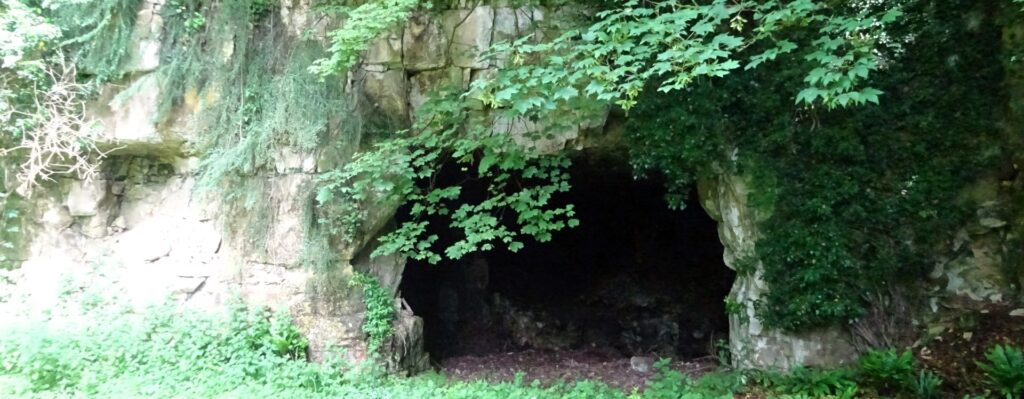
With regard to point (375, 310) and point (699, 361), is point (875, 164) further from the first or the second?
point (375, 310)

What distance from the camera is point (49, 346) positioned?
5.54 m

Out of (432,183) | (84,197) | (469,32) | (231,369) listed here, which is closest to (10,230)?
(84,197)

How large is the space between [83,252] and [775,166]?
7357mm

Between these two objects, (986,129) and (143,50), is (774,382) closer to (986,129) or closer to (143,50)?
(986,129)

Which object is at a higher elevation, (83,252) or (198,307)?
(83,252)

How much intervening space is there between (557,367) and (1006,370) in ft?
17.0

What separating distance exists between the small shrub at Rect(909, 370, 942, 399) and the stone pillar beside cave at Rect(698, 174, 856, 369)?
67 cm

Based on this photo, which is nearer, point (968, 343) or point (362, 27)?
point (968, 343)

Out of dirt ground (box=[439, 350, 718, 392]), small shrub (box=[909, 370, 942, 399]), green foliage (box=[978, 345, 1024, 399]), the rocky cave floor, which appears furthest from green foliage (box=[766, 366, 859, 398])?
dirt ground (box=[439, 350, 718, 392])

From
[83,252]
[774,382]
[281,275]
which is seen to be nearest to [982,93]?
[774,382]

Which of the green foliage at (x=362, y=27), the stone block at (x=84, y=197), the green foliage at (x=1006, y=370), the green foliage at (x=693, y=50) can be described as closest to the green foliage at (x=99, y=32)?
the stone block at (x=84, y=197)

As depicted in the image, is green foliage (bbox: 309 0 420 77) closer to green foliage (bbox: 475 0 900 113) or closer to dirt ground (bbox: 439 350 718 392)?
green foliage (bbox: 475 0 900 113)

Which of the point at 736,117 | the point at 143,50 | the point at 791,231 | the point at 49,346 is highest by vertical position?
the point at 143,50

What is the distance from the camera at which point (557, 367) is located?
27.8 ft
